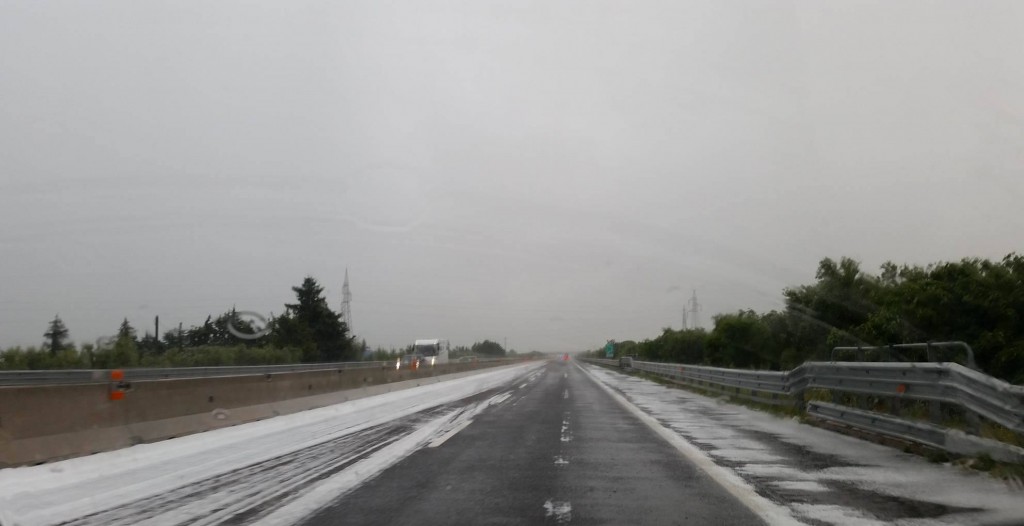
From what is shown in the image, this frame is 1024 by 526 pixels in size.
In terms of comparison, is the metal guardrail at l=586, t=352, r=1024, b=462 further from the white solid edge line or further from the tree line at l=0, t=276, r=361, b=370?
the tree line at l=0, t=276, r=361, b=370

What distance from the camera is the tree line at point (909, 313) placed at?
18.7 m

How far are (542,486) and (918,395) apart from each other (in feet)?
17.8

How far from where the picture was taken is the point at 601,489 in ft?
29.1

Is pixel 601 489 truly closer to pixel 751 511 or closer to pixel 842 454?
pixel 751 511

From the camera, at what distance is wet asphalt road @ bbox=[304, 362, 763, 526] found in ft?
24.4

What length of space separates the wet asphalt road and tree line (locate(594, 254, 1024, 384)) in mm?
6842

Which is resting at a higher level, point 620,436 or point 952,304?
point 952,304

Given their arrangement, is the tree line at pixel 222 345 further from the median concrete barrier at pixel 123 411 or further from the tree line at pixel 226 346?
the median concrete barrier at pixel 123 411

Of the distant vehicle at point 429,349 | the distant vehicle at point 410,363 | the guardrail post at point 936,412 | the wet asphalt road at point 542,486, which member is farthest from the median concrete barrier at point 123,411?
the distant vehicle at point 429,349

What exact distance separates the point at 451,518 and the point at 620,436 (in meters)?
7.30

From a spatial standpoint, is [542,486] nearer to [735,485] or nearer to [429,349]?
[735,485]

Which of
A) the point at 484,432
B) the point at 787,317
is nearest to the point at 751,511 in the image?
the point at 484,432

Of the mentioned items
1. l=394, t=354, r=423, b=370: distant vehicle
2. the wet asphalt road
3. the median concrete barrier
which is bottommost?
the wet asphalt road

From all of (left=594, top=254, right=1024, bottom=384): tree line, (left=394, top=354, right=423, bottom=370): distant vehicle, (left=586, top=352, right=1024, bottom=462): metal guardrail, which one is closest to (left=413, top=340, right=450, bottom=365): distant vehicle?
(left=394, top=354, right=423, bottom=370): distant vehicle
